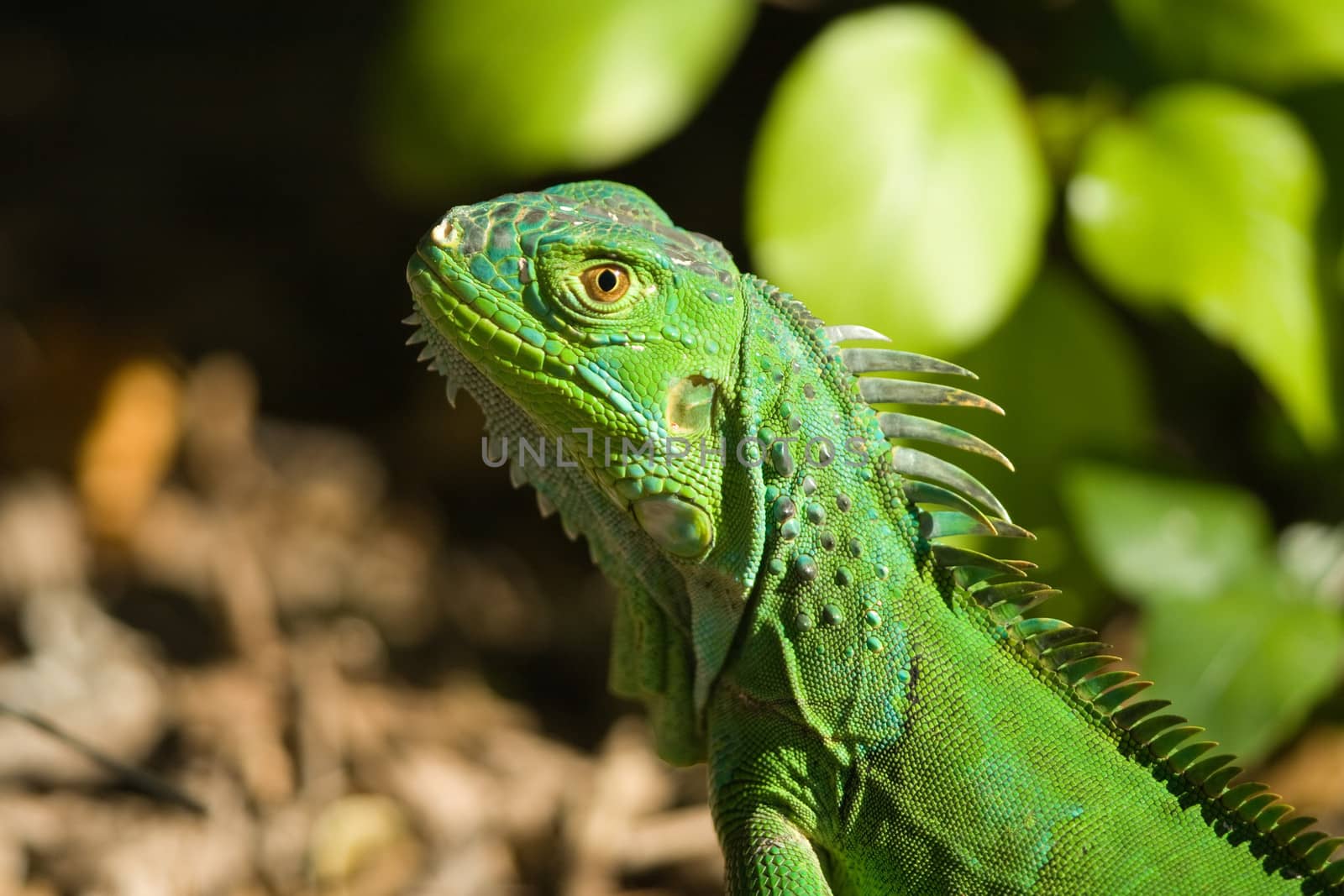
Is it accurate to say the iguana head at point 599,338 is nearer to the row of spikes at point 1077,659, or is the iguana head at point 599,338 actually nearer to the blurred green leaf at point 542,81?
→ the row of spikes at point 1077,659

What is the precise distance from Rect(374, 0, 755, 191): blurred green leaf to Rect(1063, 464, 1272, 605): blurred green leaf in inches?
66.2

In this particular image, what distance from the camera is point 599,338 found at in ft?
6.50

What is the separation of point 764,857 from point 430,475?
3619mm

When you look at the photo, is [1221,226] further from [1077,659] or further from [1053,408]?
[1077,659]

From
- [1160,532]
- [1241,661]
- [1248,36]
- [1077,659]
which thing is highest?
[1248,36]

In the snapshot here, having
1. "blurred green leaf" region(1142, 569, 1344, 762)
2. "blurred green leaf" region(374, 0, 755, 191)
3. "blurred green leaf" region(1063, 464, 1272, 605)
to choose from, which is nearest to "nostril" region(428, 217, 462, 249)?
"blurred green leaf" region(374, 0, 755, 191)

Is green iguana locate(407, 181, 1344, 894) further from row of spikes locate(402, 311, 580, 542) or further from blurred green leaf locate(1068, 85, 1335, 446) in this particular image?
blurred green leaf locate(1068, 85, 1335, 446)

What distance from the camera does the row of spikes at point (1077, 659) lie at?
6.83 feet

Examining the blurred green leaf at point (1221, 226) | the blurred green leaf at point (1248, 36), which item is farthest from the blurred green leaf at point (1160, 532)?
the blurred green leaf at point (1248, 36)

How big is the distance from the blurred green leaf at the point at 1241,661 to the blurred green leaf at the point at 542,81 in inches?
82.9

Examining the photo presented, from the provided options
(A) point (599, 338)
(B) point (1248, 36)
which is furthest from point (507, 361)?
(B) point (1248, 36)

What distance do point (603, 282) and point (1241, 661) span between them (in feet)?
7.95

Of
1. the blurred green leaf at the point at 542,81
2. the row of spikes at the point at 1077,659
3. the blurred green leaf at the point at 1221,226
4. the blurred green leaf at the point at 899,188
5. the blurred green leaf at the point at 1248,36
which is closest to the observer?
the row of spikes at the point at 1077,659

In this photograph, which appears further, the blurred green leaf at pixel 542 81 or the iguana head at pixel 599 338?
the blurred green leaf at pixel 542 81
